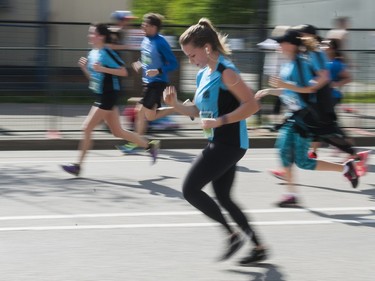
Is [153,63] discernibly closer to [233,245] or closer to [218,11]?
[233,245]

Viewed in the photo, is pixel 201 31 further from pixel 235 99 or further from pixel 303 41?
pixel 303 41

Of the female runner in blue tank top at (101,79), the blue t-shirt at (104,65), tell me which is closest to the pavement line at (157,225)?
the female runner in blue tank top at (101,79)

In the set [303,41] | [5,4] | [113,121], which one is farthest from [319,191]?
[5,4]

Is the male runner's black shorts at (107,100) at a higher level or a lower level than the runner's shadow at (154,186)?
higher

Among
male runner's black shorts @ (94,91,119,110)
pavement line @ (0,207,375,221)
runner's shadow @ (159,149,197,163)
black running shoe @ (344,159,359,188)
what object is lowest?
runner's shadow @ (159,149,197,163)

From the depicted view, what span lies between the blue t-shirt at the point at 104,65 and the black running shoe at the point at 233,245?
152 inches

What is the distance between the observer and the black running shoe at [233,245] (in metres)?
5.70

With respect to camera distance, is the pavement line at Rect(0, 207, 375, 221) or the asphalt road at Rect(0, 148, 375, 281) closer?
the asphalt road at Rect(0, 148, 375, 281)

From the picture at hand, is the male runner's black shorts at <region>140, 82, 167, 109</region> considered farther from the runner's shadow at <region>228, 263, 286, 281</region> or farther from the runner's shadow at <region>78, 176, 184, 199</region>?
the runner's shadow at <region>228, 263, 286, 281</region>

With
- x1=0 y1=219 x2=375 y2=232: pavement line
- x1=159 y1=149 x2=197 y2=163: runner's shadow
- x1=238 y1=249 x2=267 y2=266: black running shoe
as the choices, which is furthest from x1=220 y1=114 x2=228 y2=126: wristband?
x1=159 y1=149 x2=197 y2=163: runner's shadow

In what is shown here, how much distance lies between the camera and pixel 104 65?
9.05m

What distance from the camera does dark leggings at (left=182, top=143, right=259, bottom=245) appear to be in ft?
18.2

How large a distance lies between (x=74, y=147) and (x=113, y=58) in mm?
2796

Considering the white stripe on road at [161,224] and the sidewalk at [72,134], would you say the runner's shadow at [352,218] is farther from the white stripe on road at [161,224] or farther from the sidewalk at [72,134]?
the sidewalk at [72,134]
